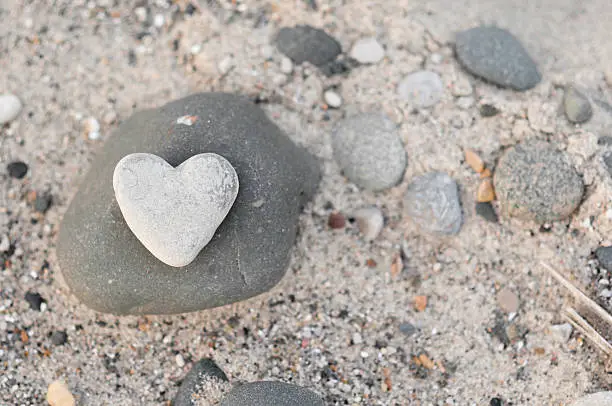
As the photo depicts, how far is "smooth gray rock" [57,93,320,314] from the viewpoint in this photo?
109 inches

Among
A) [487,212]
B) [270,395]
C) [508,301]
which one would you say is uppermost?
[487,212]

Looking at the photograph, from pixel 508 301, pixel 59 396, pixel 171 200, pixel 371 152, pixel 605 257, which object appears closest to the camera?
pixel 171 200

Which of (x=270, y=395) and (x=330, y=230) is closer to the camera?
(x=270, y=395)

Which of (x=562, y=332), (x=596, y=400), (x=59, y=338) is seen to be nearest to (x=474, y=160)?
(x=562, y=332)

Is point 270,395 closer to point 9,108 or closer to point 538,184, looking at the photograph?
point 538,184

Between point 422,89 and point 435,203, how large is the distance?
664mm

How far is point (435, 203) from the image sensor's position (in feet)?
10.2

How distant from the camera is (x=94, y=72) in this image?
137 inches

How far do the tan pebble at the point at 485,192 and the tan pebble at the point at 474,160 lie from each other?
75 millimetres

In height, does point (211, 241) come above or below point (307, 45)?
below

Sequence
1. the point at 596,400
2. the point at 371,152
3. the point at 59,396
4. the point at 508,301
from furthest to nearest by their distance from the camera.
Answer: the point at 371,152 < the point at 508,301 < the point at 59,396 < the point at 596,400

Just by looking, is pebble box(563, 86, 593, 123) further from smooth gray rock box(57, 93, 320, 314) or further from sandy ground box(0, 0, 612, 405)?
smooth gray rock box(57, 93, 320, 314)

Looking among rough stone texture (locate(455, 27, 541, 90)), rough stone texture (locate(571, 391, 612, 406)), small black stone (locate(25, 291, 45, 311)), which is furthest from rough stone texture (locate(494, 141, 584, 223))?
small black stone (locate(25, 291, 45, 311))

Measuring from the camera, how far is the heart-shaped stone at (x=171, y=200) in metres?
2.58
